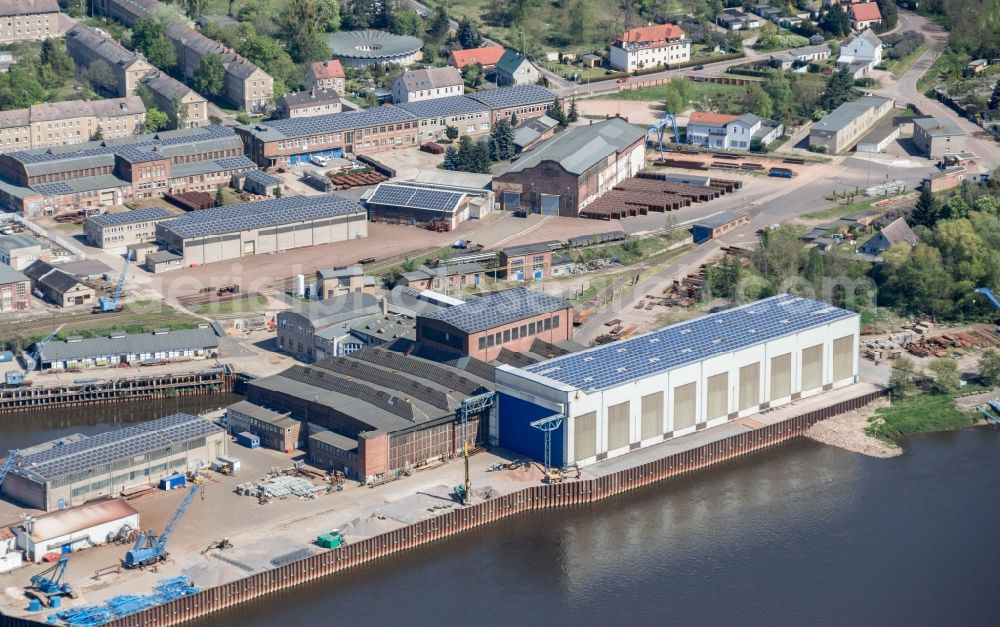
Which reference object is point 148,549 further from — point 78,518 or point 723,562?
point 723,562

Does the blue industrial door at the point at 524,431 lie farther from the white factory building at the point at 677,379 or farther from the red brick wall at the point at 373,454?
the red brick wall at the point at 373,454

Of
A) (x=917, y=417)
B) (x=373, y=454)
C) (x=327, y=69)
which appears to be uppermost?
(x=327, y=69)

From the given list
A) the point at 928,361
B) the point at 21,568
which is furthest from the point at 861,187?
the point at 21,568

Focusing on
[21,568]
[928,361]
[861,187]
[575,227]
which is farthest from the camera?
[861,187]

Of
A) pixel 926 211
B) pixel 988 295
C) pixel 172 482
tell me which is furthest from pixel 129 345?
pixel 926 211

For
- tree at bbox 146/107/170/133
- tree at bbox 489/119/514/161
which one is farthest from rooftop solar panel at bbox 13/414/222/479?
tree at bbox 146/107/170/133

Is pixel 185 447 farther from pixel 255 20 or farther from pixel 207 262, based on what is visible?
pixel 255 20
